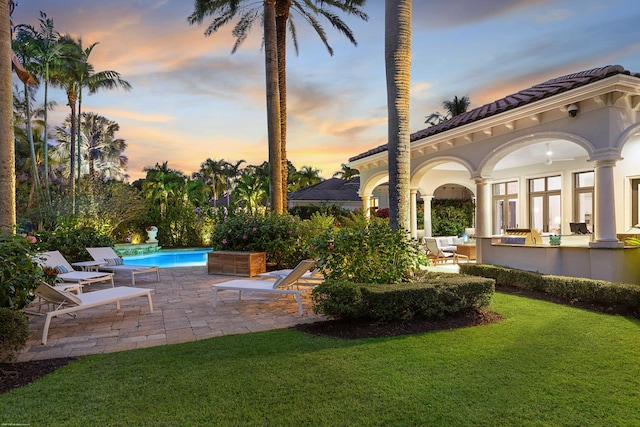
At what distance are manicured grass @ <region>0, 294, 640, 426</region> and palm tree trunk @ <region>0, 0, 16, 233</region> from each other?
424cm

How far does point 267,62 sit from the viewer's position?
13.2 m

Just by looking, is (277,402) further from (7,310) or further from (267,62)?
(267,62)

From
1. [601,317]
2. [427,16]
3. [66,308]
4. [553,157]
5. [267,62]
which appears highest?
[427,16]

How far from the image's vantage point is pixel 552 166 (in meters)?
16.3

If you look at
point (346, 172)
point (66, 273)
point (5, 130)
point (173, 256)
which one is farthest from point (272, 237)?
point (346, 172)

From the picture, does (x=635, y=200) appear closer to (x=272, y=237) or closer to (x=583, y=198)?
(x=583, y=198)

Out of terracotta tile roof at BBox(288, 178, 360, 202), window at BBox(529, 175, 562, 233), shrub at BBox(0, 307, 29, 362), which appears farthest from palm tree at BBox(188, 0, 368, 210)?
terracotta tile roof at BBox(288, 178, 360, 202)

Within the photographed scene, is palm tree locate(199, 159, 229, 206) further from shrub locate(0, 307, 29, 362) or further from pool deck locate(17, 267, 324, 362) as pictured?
shrub locate(0, 307, 29, 362)

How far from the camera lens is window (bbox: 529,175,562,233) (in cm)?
1653

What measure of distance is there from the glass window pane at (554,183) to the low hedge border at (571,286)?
346 inches

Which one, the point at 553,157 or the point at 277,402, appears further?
the point at 553,157

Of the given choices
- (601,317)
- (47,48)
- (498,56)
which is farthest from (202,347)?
(47,48)

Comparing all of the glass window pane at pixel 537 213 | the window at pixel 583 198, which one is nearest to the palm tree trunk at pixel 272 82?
the window at pixel 583 198

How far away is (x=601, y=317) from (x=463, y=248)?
8487mm
